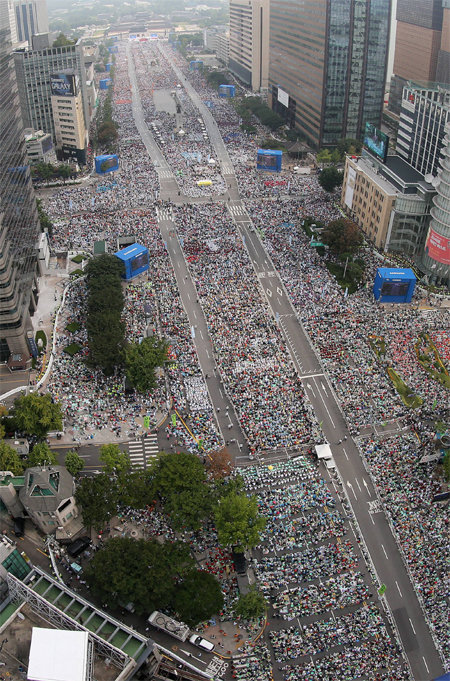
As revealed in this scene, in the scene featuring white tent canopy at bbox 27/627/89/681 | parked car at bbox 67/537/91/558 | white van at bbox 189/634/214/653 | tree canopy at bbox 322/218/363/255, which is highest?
tree canopy at bbox 322/218/363/255

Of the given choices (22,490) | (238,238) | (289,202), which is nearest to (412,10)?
(289,202)

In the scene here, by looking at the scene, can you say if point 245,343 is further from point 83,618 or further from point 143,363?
point 83,618

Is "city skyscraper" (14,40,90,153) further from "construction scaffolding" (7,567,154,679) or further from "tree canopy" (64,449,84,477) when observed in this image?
"construction scaffolding" (7,567,154,679)

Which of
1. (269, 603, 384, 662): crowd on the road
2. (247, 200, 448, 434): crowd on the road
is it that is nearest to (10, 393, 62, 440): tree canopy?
(269, 603, 384, 662): crowd on the road

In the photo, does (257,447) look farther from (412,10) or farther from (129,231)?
(412,10)

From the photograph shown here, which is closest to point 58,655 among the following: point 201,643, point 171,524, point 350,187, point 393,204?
point 201,643
